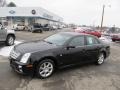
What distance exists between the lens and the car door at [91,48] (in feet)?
21.8

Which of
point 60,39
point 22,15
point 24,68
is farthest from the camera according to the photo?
point 22,15

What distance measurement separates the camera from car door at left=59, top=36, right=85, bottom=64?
5789 mm

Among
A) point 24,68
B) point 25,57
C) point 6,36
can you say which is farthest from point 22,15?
point 24,68

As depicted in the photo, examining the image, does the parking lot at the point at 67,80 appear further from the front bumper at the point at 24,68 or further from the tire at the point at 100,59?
the tire at the point at 100,59

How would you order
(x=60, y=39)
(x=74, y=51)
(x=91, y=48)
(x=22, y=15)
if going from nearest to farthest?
(x=74, y=51), (x=60, y=39), (x=91, y=48), (x=22, y=15)

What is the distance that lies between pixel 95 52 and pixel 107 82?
1.83 m

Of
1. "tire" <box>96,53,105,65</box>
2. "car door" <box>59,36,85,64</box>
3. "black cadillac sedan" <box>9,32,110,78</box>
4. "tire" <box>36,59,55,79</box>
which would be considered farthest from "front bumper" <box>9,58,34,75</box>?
"tire" <box>96,53,105,65</box>

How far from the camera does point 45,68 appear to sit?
5363mm

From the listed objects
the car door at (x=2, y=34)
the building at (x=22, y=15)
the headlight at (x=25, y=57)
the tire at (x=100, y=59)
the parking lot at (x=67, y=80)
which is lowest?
the parking lot at (x=67, y=80)

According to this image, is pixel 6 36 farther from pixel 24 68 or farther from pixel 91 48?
pixel 24 68

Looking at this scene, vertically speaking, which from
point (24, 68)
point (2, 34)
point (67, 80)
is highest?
point (2, 34)

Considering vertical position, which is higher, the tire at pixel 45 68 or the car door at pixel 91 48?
the car door at pixel 91 48

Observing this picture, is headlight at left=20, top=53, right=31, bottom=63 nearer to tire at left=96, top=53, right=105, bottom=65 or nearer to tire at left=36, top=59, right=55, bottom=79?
tire at left=36, top=59, right=55, bottom=79

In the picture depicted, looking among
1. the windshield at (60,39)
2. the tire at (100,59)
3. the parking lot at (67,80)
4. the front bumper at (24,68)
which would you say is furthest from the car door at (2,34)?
the tire at (100,59)
